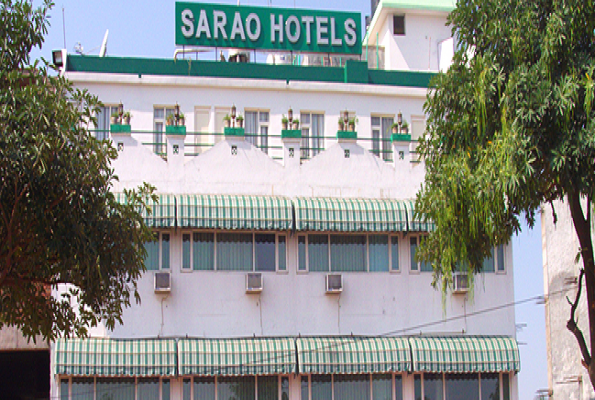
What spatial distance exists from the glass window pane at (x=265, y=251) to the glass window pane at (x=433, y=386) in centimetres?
516

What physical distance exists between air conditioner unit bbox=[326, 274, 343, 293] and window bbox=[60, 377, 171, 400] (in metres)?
4.88

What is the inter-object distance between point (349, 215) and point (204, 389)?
594 centimetres

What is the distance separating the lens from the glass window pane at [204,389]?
80.7 ft

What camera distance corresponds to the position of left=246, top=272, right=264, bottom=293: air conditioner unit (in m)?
24.9

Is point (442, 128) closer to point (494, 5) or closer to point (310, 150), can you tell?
point (494, 5)

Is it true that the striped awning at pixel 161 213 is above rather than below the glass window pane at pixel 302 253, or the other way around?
above

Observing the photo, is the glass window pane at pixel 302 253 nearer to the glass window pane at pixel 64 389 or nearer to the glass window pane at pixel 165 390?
the glass window pane at pixel 165 390

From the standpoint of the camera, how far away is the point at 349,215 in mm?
25219

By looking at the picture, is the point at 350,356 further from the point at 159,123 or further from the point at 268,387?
the point at 159,123

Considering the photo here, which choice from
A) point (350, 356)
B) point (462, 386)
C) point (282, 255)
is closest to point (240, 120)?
point (282, 255)

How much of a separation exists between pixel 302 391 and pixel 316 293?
2612 millimetres

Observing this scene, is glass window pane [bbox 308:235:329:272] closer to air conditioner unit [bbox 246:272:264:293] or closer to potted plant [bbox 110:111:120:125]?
air conditioner unit [bbox 246:272:264:293]

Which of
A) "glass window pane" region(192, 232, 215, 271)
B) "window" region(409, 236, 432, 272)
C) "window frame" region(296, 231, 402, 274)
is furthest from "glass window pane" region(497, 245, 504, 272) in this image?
"glass window pane" region(192, 232, 215, 271)

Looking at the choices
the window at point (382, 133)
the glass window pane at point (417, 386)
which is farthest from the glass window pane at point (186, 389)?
the window at point (382, 133)
